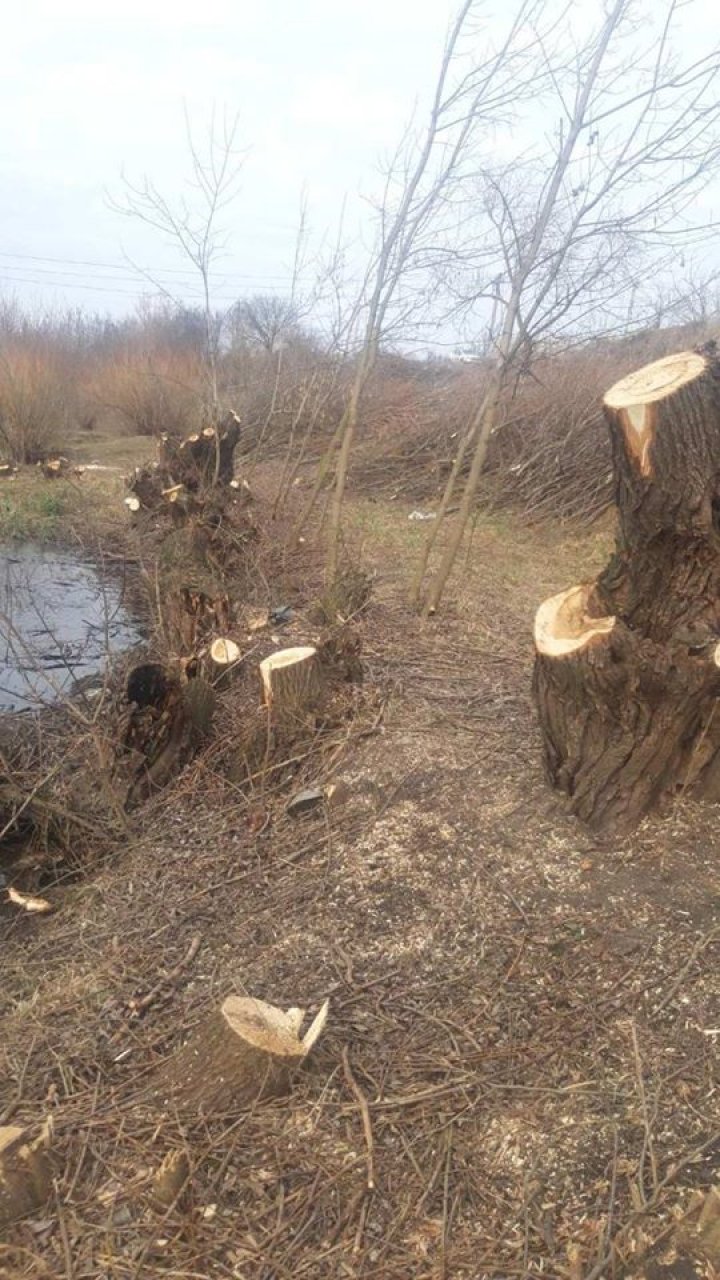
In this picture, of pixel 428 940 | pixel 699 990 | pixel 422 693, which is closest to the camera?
pixel 699 990

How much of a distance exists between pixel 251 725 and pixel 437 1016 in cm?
223

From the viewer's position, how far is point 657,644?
115 inches

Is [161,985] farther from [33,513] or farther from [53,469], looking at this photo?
[53,469]

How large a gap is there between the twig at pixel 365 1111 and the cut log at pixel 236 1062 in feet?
0.38

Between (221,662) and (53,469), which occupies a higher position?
(53,469)

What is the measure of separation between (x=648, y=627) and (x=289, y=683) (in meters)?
2.00

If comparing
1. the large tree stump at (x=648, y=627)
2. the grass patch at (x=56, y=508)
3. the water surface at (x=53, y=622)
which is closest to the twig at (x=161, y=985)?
the large tree stump at (x=648, y=627)

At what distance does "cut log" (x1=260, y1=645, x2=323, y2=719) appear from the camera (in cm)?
447

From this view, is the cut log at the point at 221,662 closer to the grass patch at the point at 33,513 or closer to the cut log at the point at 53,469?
the grass patch at the point at 33,513

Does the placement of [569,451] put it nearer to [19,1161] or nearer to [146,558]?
[146,558]

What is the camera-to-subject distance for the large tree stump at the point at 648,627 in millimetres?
2754

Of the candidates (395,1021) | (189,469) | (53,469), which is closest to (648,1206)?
(395,1021)

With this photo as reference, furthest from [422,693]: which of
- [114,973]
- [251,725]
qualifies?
[114,973]

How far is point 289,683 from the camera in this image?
448 cm
